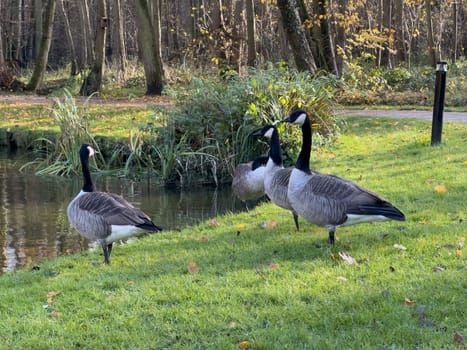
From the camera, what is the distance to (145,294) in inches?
231

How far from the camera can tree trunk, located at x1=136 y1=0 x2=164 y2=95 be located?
86.7 feet

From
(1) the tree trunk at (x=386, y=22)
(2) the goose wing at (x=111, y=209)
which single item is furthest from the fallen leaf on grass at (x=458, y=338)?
(1) the tree trunk at (x=386, y=22)

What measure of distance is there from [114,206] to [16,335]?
2172mm

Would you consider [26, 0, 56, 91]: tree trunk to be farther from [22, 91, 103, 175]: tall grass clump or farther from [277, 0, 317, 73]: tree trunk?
[22, 91, 103, 175]: tall grass clump

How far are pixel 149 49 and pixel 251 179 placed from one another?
17600 mm

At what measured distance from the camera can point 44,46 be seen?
1204 inches

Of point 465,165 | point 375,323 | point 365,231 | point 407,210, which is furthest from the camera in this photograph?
point 465,165

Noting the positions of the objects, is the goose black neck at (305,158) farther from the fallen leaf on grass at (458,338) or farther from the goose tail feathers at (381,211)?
the fallen leaf on grass at (458,338)

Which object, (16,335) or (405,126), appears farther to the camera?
(405,126)

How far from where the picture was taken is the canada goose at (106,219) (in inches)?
270

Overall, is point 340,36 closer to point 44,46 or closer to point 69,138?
point 44,46

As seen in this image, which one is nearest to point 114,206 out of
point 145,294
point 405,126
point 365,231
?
point 145,294

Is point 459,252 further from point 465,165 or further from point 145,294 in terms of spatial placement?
point 465,165

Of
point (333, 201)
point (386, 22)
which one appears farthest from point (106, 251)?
point (386, 22)
